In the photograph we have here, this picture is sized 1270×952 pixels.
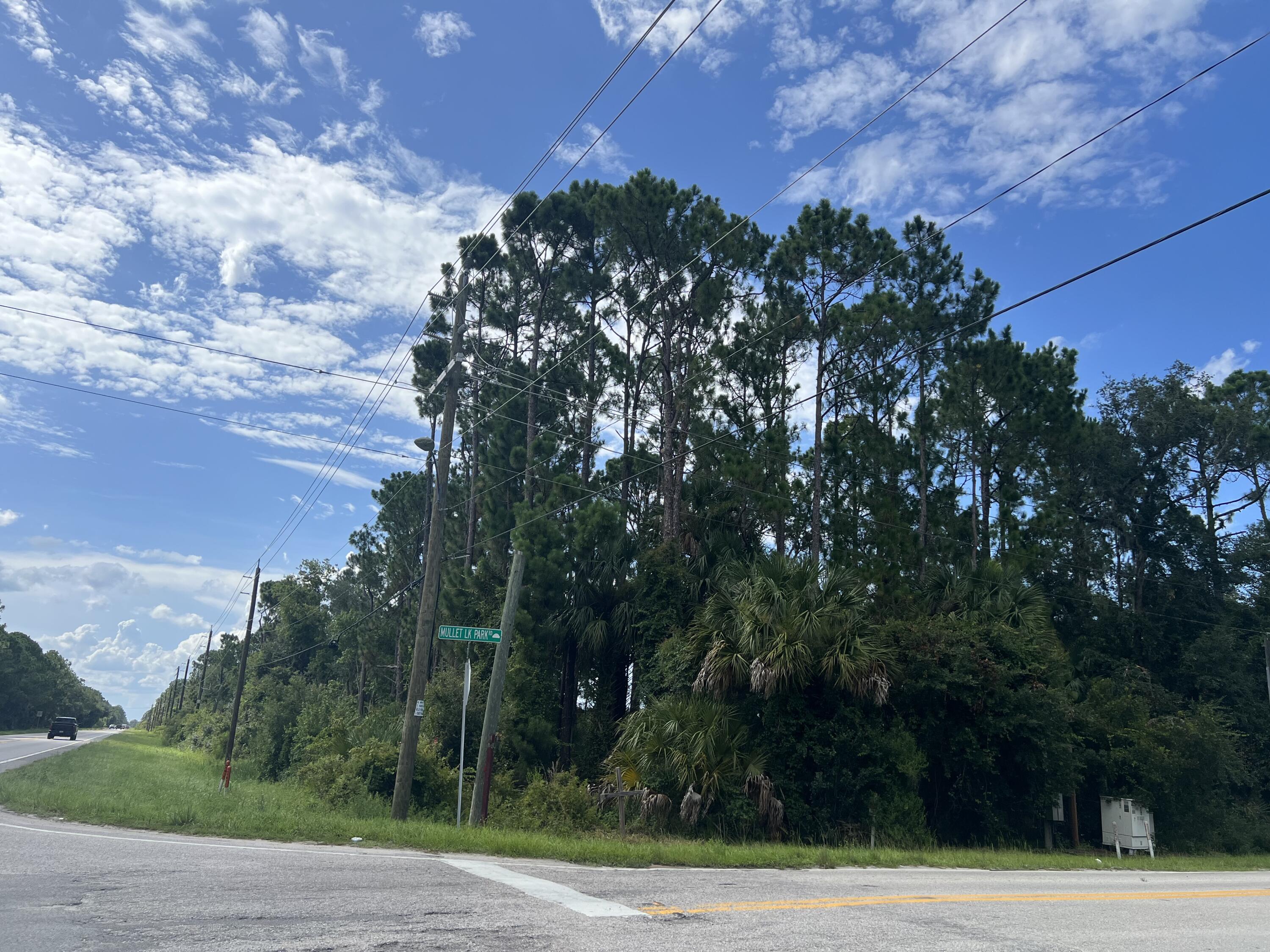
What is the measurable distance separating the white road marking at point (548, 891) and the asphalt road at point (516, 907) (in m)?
0.03

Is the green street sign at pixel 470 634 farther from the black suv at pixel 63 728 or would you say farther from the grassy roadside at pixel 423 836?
the black suv at pixel 63 728

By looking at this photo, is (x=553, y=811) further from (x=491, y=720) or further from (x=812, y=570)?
(x=812, y=570)

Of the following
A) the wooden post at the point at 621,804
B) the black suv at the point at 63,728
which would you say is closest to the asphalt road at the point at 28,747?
the black suv at the point at 63,728

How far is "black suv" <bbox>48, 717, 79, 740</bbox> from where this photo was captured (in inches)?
2458

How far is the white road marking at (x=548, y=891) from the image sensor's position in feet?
22.3

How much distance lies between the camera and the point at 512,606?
52.4 ft

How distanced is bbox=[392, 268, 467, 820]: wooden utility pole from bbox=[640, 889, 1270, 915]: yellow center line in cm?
863

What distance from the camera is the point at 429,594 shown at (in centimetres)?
1570

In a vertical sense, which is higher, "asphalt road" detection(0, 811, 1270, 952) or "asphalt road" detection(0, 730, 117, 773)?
"asphalt road" detection(0, 811, 1270, 952)

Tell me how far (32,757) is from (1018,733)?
38156 millimetres

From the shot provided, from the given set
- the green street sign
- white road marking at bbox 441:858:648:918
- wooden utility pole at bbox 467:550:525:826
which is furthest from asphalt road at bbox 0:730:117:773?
white road marking at bbox 441:858:648:918

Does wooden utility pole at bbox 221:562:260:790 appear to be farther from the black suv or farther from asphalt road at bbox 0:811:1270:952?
the black suv

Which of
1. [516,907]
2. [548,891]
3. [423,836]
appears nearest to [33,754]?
[423,836]

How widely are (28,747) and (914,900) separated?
52.1 meters
